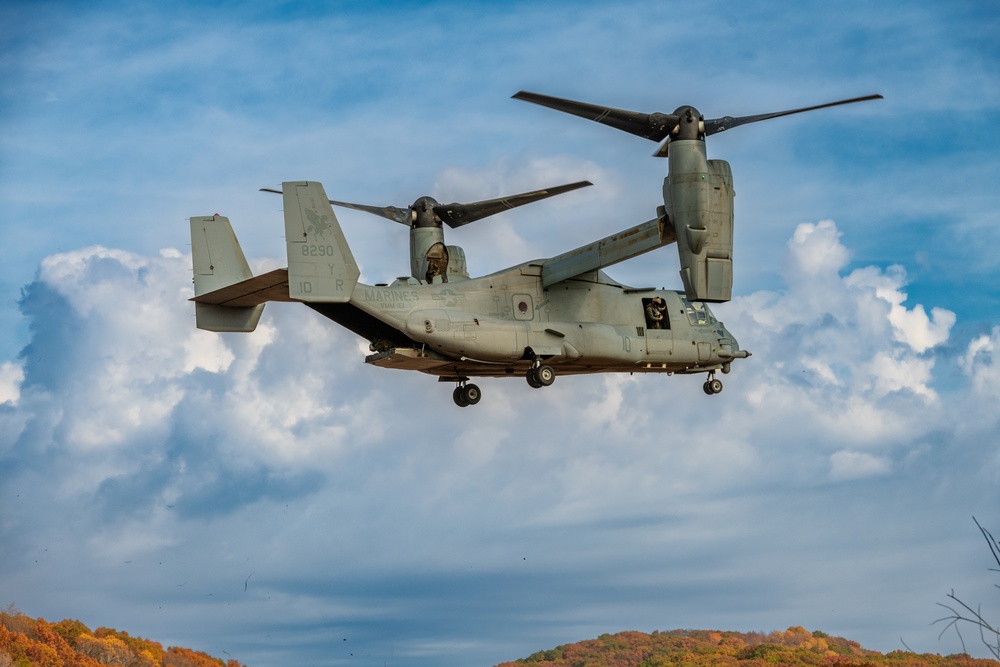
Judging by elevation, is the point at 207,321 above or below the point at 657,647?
Answer: above

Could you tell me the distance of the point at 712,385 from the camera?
44062mm

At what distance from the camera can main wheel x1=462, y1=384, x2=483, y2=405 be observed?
4228cm

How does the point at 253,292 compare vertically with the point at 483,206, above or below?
below

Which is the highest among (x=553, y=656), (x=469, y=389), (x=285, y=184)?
(x=285, y=184)

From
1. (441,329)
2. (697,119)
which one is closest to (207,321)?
(441,329)

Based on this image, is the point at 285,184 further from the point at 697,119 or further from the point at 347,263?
the point at 697,119

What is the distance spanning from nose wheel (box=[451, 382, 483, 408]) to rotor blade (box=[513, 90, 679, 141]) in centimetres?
883

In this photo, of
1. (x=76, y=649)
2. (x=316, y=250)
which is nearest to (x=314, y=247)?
(x=316, y=250)

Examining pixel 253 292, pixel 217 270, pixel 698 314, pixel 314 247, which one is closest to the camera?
pixel 314 247

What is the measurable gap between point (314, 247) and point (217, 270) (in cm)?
350

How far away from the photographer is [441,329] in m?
38.3

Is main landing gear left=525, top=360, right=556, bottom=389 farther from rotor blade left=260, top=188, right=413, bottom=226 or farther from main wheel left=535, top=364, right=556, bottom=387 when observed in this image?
rotor blade left=260, top=188, right=413, bottom=226

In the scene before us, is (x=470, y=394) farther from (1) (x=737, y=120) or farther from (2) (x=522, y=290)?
(1) (x=737, y=120)

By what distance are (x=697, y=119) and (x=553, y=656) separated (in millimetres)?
31332
